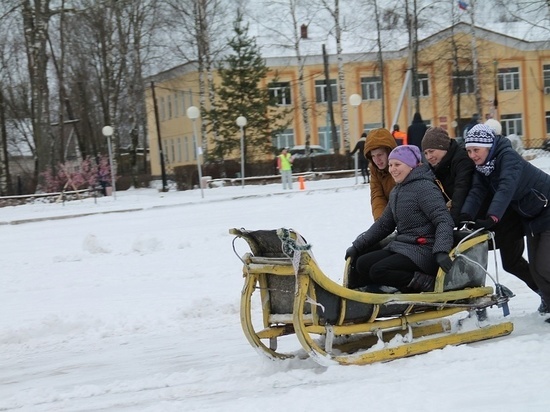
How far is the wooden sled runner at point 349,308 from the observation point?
606 centimetres

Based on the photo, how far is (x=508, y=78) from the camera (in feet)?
196

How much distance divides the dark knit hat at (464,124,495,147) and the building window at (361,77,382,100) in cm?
5140

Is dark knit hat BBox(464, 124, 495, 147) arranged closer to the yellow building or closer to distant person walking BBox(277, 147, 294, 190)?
distant person walking BBox(277, 147, 294, 190)

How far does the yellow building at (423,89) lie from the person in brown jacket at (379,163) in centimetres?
4441

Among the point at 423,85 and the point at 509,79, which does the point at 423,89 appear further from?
the point at 509,79

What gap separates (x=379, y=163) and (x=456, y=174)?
78cm

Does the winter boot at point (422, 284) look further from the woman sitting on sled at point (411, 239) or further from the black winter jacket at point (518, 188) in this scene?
the black winter jacket at point (518, 188)

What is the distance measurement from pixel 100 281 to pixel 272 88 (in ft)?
120

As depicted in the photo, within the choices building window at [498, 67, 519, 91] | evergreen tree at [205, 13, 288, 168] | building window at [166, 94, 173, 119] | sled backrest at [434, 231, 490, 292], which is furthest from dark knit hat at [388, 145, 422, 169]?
building window at [166, 94, 173, 119]

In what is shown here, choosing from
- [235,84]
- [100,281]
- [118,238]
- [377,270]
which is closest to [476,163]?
[377,270]

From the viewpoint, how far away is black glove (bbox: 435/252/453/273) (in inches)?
258

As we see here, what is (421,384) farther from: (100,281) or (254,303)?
(100,281)

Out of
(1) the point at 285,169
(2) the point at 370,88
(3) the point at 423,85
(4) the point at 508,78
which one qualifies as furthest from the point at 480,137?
(4) the point at 508,78

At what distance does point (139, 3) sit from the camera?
1775 inches
